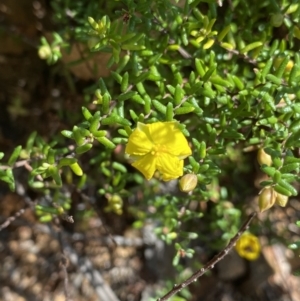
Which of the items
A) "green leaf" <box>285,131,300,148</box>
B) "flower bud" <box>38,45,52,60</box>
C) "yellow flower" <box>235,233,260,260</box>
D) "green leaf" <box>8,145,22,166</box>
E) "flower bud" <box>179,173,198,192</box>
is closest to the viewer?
"flower bud" <box>179,173,198,192</box>

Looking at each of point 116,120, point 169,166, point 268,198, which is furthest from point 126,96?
point 268,198

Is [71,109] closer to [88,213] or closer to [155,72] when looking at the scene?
[88,213]

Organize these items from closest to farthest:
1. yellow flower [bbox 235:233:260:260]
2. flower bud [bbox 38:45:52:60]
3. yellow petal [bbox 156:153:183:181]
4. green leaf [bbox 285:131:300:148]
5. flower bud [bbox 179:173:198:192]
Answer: yellow petal [bbox 156:153:183:181], flower bud [bbox 179:173:198:192], green leaf [bbox 285:131:300:148], flower bud [bbox 38:45:52:60], yellow flower [bbox 235:233:260:260]

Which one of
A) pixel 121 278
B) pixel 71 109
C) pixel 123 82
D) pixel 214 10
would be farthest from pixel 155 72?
pixel 121 278

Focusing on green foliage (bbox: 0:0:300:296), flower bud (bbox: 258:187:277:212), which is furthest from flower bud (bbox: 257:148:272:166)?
flower bud (bbox: 258:187:277:212)

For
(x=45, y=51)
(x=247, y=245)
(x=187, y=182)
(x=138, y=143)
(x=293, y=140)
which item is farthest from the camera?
(x=247, y=245)

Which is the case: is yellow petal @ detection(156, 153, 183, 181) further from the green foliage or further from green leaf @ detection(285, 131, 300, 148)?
green leaf @ detection(285, 131, 300, 148)

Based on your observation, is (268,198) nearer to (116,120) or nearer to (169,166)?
(169,166)
